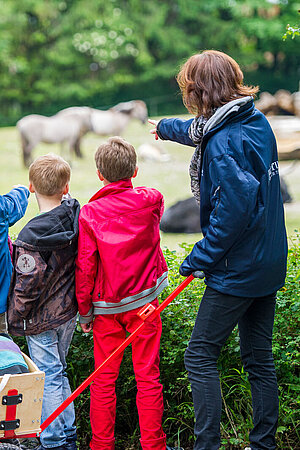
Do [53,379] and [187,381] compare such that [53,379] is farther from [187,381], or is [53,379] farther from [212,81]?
[212,81]

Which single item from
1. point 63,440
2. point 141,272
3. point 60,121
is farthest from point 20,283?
point 60,121

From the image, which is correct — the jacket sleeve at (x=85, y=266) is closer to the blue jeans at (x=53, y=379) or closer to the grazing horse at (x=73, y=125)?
the blue jeans at (x=53, y=379)

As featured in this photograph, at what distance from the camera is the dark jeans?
6.97 feet

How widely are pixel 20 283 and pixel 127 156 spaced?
0.65 m

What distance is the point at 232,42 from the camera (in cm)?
2558

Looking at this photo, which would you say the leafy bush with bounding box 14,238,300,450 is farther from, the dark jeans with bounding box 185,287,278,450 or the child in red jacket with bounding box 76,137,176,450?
the dark jeans with bounding box 185,287,278,450

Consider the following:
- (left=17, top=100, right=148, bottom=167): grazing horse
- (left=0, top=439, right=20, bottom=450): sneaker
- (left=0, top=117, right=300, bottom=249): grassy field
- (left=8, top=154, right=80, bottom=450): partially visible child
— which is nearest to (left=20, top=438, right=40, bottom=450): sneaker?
(left=8, top=154, right=80, bottom=450): partially visible child

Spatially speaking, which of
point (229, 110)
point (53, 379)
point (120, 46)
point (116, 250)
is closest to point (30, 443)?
point (53, 379)

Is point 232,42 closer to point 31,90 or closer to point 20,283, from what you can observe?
point 31,90

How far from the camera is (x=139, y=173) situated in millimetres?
16953

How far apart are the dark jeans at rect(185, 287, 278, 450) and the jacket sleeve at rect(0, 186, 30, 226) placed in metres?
0.86

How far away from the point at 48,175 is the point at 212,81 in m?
0.75

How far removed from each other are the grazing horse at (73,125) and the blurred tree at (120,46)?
5.74m

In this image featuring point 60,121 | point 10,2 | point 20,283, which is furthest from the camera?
point 10,2
